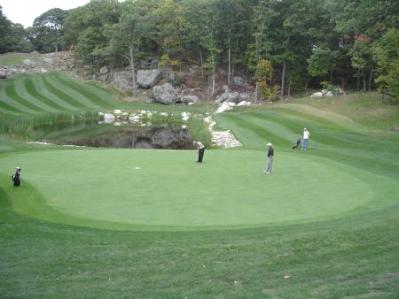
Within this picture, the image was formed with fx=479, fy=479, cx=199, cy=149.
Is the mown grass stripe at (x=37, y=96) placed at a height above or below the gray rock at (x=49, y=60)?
below

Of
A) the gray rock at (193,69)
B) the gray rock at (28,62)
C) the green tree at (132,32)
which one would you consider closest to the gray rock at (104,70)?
the green tree at (132,32)

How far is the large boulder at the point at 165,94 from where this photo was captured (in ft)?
215

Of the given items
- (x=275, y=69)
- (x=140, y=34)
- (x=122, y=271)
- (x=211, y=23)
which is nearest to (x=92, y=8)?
(x=140, y=34)

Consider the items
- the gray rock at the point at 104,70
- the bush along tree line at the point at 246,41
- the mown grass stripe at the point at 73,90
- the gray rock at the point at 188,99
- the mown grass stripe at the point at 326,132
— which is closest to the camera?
the mown grass stripe at the point at 326,132

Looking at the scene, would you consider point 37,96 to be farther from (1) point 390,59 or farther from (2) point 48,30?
(2) point 48,30

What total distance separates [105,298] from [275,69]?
222ft

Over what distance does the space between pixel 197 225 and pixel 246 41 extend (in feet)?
203

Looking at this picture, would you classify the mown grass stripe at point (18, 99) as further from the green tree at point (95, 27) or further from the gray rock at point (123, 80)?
the gray rock at point (123, 80)

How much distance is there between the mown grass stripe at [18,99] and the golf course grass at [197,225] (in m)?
30.0

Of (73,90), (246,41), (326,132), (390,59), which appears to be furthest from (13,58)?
(390,59)

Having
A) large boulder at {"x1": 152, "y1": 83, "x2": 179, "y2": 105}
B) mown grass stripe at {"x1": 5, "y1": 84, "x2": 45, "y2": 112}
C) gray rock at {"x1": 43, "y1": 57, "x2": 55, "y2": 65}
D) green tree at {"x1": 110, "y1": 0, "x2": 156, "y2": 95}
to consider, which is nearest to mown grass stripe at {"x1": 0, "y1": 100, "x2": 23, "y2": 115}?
mown grass stripe at {"x1": 5, "y1": 84, "x2": 45, "y2": 112}

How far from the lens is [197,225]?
14734mm

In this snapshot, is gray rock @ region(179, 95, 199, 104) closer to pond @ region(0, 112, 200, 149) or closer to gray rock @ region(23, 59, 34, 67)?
pond @ region(0, 112, 200, 149)

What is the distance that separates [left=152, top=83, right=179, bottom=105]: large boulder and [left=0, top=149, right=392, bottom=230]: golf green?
1486 inches
